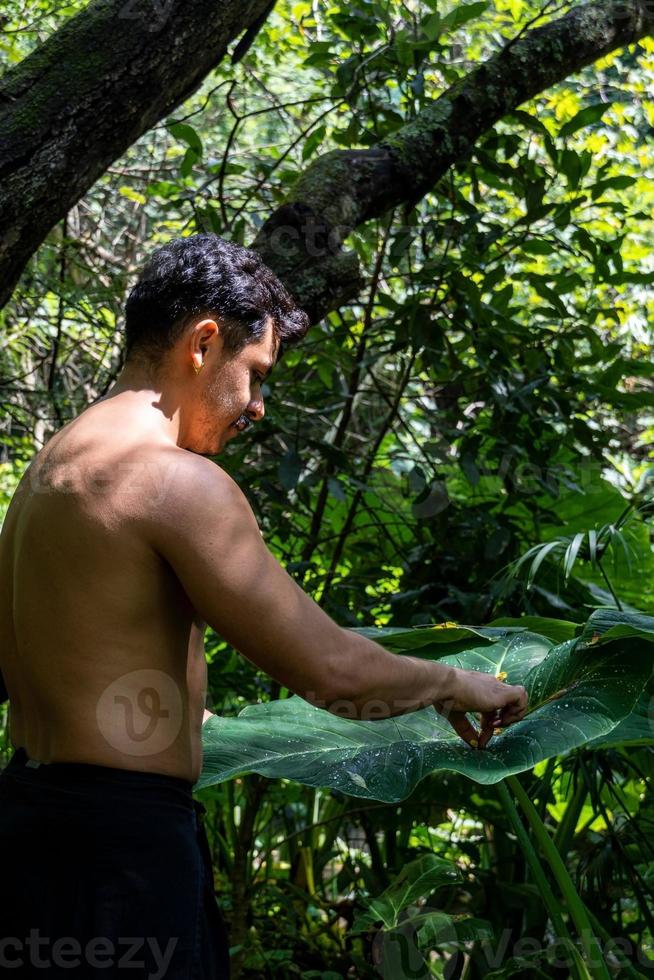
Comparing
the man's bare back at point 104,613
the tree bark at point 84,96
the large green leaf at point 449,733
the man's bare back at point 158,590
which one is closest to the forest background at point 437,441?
the tree bark at point 84,96

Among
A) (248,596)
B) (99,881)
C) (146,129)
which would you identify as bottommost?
(99,881)

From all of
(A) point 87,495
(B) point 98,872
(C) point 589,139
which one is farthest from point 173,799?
(C) point 589,139

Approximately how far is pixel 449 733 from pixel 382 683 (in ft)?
1.59

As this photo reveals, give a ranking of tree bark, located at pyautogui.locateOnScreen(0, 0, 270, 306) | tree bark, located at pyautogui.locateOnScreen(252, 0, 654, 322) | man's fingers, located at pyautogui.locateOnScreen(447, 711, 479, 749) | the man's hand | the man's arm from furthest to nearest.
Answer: tree bark, located at pyautogui.locateOnScreen(252, 0, 654, 322), tree bark, located at pyautogui.locateOnScreen(0, 0, 270, 306), man's fingers, located at pyautogui.locateOnScreen(447, 711, 479, 749), the man's hand, the man's arm

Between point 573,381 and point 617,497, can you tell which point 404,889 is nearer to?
point 573,381

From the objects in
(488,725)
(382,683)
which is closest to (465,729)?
(488,725)

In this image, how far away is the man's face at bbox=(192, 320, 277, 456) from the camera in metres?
1.46

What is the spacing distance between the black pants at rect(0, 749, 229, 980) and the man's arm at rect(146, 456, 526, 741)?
0.24 meters

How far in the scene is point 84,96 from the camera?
1.88 meters

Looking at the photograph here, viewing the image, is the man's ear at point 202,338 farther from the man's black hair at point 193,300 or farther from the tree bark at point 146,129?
the tree bark at point 146,129

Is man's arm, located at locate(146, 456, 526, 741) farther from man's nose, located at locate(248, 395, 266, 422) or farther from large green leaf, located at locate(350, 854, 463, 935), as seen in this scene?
large green leaf, located at locate(350, 854, 463, 935)

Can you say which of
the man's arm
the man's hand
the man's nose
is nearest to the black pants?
the man's arm

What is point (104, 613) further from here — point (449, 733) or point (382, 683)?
point (449, 733)

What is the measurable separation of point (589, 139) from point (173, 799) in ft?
16.0
